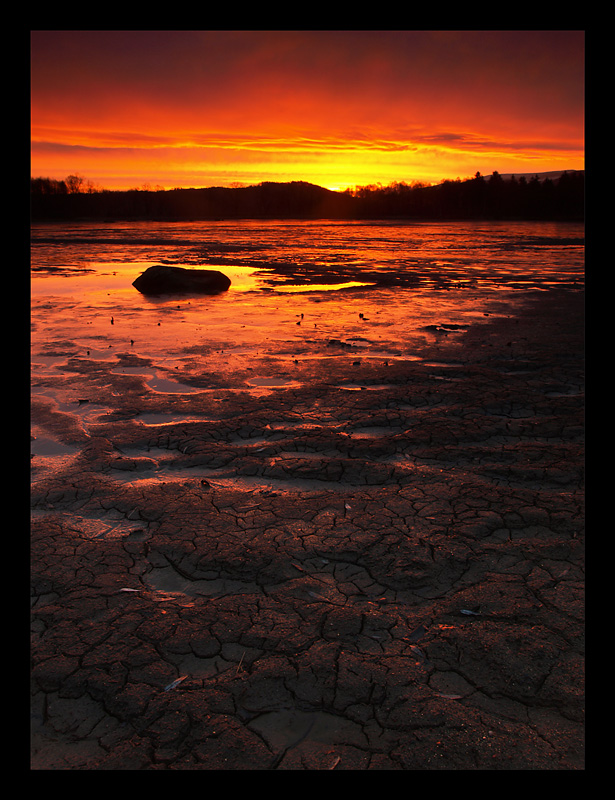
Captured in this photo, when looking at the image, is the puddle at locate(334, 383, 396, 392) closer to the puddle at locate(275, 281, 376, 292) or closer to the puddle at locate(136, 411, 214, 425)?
the puddle at locate(136, 411, 214, 425)

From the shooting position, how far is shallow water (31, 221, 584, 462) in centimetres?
696

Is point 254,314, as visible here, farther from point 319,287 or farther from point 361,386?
point 361,386

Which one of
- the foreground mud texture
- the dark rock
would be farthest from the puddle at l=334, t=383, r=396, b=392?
the dark rock

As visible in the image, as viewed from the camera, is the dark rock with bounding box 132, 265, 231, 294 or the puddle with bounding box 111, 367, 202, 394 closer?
the puddle with bounding box 111, 367, 202, 394

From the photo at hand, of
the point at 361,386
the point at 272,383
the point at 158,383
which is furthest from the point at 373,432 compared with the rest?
the point at 158,383

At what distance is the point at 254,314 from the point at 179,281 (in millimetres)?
4367

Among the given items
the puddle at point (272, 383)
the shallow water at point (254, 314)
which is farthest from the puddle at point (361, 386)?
the puddle at point (272, 383)

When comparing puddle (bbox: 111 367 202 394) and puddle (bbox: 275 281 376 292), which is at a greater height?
puddle (bbox: 275 281 376 292)

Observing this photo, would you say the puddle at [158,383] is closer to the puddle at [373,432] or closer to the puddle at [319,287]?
the puddle at [373,432]

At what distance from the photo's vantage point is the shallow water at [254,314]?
6.96m

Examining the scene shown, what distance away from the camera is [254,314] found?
1095cm

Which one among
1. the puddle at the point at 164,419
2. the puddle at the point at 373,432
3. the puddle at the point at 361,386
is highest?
the puddle at the point at 361,386

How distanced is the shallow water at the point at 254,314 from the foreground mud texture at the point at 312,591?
4.67ft

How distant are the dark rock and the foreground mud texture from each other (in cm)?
943
